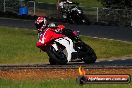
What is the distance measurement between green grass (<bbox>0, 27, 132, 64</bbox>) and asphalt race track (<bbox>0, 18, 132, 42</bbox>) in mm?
1656

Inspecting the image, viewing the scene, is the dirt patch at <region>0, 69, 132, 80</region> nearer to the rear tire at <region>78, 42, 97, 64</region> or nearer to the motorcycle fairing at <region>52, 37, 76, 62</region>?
the motorcycle fairing at <region>52, 37, 76, 62</region>

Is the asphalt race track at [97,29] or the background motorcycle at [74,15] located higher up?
the background motorcycle at [74,15]

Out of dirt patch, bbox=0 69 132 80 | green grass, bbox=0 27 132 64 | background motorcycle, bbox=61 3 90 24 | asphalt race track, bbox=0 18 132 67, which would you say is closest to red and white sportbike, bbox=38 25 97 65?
dirt patch, bbox=0 69 132 80

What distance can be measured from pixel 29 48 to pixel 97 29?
8.65m

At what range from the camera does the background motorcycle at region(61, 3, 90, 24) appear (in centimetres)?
3628

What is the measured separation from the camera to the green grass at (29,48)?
24.1 metres

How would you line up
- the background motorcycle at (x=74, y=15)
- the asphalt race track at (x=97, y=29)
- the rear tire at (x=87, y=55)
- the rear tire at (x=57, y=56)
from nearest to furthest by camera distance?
1. the rear tire at (x=57, y=56)
2. the rear tire at (x=87, y=55)
3. the asphalt race track at (x=97, y=29)
4. the background motorcycle at (x=74, y=15)

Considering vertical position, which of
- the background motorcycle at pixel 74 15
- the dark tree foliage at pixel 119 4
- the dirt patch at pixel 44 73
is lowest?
the background motorcycle at pixel 74 15

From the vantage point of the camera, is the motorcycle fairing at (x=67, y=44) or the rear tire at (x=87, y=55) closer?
the motorcycle fairing at (x=67, y=44)

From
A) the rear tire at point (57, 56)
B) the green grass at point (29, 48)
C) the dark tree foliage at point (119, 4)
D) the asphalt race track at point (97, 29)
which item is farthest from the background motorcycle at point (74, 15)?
the rear tire at point (57, 56)

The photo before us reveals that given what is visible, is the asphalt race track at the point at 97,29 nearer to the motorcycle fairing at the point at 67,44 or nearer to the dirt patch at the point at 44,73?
the motorcycle fairing at the point at 67,44

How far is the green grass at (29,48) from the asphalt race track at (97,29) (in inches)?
65.2

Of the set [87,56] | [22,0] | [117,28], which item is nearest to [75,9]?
[117,28]

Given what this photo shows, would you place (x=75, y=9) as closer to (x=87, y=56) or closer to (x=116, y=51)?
(x=116, y=51)
